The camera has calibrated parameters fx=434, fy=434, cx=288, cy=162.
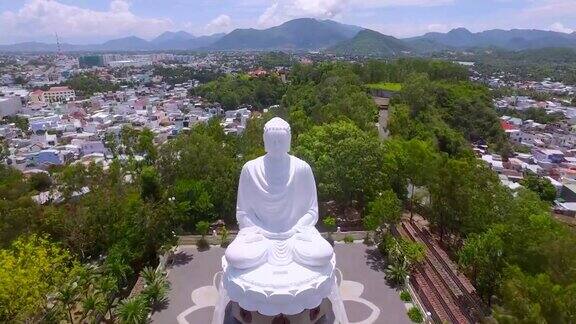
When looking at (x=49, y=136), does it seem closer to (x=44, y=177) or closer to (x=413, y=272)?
(x=44, y=177)

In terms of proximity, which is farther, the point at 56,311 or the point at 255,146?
the point at 255,146

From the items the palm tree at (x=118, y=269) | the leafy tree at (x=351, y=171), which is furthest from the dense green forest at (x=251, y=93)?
the palm tree at (x=118, y=269)

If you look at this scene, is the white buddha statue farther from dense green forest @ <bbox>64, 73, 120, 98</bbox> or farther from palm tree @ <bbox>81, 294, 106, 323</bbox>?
dense green forest @ <bbox>64, 73, 120, 98</bbox>

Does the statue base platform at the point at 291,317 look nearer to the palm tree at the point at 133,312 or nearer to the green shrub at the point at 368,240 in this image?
the palm tree at the point at 133,312

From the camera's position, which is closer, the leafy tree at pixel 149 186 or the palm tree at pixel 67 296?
the palm tree at pixel 67 296

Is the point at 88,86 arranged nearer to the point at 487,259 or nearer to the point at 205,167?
the point at 205,167

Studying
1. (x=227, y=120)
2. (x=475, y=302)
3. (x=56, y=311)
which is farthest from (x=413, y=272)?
(x=227, y=120)

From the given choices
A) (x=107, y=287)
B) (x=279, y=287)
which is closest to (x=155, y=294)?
(x=107, y=287)

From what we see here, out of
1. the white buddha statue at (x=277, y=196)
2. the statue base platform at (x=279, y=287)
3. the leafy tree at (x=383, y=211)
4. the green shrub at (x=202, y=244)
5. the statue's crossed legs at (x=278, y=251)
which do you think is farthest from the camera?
the green shrub at (x=202, y=244)
